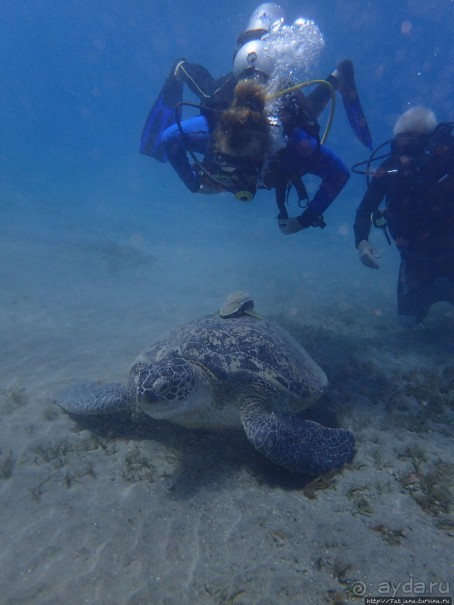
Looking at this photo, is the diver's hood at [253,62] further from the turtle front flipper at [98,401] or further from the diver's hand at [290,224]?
the turtle front flipper at [98,401]

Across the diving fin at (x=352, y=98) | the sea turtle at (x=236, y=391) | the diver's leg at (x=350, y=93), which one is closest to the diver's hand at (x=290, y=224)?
the sea turtle at (x=236, y=391)

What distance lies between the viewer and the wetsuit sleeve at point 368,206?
24.1 ft

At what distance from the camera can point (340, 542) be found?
2.62 m

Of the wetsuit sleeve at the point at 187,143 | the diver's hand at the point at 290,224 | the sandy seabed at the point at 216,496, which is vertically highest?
the wetsuit sleeve at the point at 187,143

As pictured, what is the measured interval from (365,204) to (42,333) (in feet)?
28.4

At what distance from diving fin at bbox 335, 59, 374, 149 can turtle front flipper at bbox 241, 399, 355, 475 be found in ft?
23.9

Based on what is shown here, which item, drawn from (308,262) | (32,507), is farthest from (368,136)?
(308,262)

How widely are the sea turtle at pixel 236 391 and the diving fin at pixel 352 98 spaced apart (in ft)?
20.0

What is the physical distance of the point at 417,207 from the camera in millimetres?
7133

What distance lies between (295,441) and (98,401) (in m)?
2.56

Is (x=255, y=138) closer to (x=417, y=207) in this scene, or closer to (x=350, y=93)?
(x=417, y=207)

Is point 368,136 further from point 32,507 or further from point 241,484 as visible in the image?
point 32,507

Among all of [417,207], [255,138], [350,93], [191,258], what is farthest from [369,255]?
[191,258]

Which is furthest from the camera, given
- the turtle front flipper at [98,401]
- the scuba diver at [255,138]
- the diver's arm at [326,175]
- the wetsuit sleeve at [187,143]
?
the wetsuit sleeve at [187,143]
